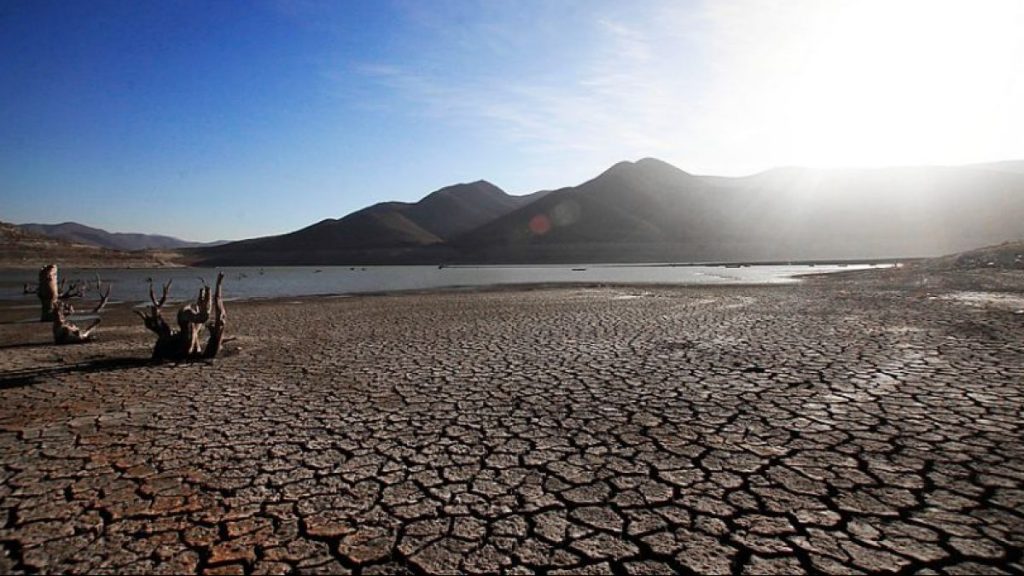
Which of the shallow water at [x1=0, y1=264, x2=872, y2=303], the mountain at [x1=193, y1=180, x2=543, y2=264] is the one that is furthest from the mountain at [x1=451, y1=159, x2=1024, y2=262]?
the shallow water at [x1=0, y1=264, x2=872, y2=303]

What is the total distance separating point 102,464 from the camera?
480 centimetres

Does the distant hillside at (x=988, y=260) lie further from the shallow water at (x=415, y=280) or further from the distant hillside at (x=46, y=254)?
the distant hillside at (x=46, y=254)

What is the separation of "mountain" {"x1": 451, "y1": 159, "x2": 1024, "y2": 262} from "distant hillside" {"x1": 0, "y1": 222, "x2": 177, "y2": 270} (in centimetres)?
6368

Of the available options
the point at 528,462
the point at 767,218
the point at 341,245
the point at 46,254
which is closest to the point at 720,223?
the point at 767,218

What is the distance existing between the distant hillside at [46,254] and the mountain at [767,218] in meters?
63.7

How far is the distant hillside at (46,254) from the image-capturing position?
73812mm

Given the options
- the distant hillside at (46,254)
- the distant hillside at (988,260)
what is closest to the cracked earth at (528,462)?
the distant hillside at (988,260)

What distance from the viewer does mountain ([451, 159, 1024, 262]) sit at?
86625 mm

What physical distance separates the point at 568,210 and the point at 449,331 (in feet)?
367

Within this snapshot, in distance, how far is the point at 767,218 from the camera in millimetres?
107062

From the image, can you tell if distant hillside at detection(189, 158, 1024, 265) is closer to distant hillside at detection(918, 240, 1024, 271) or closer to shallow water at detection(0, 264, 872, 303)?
shallow water at detection(0, 264, 872, 303)

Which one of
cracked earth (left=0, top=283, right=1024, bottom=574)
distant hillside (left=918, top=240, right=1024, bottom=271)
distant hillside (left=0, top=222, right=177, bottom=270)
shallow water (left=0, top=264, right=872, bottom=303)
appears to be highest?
distant hillside (left=0, top=222, right=177, bottom=270)

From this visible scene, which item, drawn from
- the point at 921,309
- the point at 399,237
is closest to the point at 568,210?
the point at 399,237

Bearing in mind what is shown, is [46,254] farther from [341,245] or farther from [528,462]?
[528,462]
